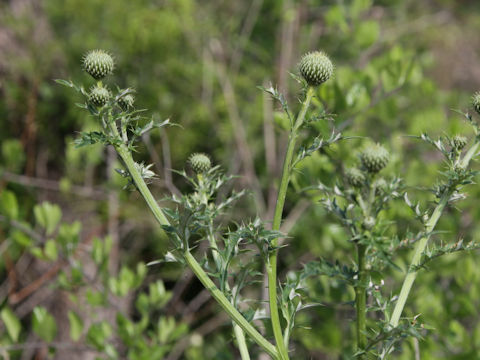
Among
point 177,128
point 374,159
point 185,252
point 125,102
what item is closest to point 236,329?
point 185,252

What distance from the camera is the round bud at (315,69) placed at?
1.49 m

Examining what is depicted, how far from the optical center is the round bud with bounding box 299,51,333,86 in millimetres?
1489

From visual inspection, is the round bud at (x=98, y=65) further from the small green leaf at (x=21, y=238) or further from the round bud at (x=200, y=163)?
the small green leaf at (x=21, y=238)

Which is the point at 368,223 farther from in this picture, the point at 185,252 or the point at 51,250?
the point at 51,250

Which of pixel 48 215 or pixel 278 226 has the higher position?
pixel 48 215

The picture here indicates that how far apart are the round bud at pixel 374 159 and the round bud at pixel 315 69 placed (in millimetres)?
254

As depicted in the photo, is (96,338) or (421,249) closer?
(421,249)

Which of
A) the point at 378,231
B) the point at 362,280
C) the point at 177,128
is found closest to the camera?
the point at 378,231

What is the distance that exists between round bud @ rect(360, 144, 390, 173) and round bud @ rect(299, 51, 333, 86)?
25 centimetres

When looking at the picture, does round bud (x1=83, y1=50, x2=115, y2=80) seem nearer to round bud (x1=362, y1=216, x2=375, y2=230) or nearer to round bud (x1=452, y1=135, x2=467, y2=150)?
round bud (x1=362, y1=216, x2=375, y2=230)

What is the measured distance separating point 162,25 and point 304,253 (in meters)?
2.50

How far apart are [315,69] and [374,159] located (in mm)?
318

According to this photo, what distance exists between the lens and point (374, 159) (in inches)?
54.7

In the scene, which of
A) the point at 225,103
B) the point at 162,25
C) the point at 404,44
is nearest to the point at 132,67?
the point at 162,25
